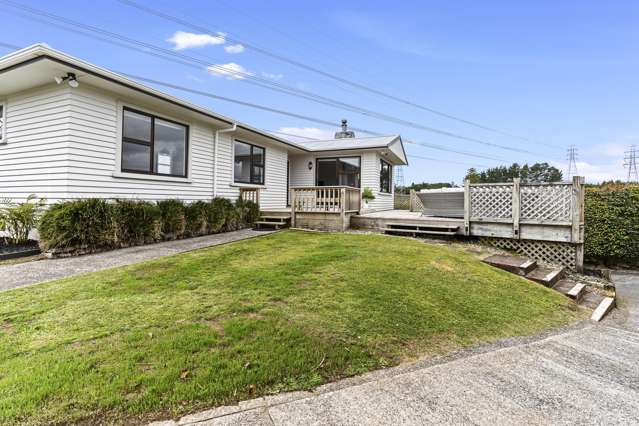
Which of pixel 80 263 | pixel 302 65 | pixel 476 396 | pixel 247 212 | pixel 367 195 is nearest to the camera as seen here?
pixel 476 396

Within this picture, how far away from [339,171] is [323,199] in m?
4.75

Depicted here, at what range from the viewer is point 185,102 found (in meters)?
7.88

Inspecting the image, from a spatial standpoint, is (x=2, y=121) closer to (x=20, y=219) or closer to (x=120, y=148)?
(x=20, y=219)

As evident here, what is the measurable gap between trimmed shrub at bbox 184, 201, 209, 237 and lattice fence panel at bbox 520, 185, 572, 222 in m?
8.11

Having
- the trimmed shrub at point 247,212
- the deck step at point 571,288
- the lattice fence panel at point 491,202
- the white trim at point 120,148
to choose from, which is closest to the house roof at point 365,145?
the trimmed shrub at point 247,212

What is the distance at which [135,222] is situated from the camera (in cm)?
689

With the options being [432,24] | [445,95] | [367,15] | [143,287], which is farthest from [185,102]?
[445,95]

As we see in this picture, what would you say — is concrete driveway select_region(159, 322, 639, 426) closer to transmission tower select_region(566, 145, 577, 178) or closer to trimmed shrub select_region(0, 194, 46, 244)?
trimmed shrub select_region(0, 194, 46, 244)

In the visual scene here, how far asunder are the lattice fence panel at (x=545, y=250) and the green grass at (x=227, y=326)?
106 inches

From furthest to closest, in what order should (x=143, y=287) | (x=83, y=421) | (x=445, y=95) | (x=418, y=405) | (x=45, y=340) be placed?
(x=445, y=95)
(x=143, y=287)
(x=45, y=340)
(x=418, y=405)
(x=83, y=421)

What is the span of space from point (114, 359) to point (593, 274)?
31.3 feet

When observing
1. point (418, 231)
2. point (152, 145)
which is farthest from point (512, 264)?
point (152, 145)

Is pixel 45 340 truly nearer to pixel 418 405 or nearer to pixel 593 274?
pixel 418 405

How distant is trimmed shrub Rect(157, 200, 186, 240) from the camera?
7.56m
